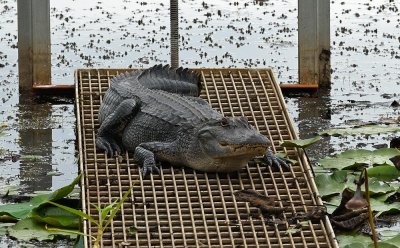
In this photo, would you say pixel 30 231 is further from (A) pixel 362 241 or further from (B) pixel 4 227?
(A) pixel 362 241

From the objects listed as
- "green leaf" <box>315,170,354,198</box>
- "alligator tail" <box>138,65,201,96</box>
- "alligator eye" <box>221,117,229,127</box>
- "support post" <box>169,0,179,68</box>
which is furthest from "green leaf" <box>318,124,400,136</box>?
"alligator eye" <box>221,117,229,127</box>

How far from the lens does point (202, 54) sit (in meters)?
12.4

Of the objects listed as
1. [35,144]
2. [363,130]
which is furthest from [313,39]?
[35,144]

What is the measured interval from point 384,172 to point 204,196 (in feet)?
4.71

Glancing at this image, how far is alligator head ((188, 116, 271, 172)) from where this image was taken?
771 centimetres

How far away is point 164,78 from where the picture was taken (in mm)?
9430

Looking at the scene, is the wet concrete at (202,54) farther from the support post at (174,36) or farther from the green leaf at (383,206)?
the green leaf at (383,206)

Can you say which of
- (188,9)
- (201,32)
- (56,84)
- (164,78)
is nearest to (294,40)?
(201,32)

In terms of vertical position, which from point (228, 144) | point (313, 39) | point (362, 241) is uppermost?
point (313, 39)

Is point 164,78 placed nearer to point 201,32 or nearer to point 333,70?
point 333,70

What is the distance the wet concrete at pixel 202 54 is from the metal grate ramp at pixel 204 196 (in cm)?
43

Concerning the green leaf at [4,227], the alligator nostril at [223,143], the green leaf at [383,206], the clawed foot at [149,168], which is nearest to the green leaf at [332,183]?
the green leaf at [383,206]

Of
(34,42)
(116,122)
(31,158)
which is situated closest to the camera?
(116,122)

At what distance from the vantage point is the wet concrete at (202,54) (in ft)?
31.0
